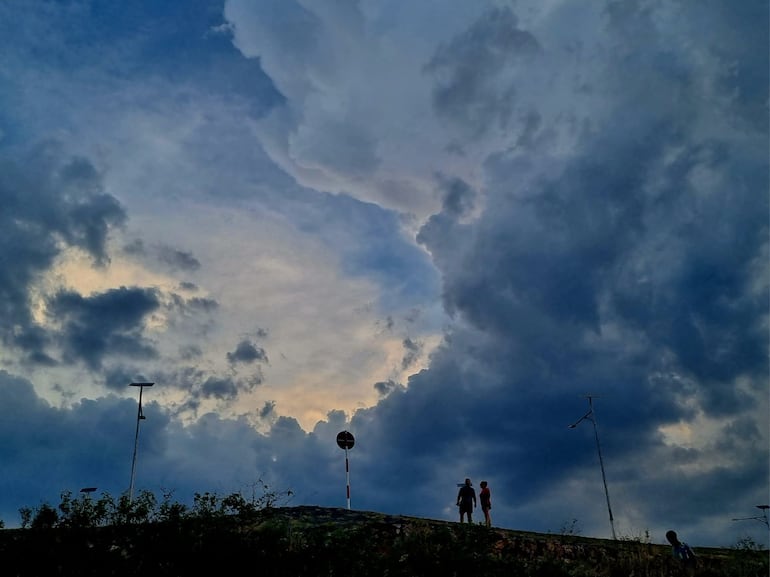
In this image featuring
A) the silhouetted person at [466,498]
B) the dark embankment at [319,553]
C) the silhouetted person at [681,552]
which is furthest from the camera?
the silhouetted person at [466,498]

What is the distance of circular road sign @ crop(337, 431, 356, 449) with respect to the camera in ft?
107

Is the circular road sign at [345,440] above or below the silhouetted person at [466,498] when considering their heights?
above

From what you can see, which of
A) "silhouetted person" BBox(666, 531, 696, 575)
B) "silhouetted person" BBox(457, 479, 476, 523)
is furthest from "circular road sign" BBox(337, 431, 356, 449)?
"silhouetted person" BBox(666, 531, 696, 575)

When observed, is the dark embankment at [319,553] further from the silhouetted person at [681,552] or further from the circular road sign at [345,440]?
the circular road sign at [345,440]

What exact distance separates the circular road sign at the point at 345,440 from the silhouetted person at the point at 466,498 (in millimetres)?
5883

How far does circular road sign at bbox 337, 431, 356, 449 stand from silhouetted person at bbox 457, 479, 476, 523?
19.3 ft

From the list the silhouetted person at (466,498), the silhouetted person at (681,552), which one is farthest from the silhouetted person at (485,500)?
the silhouetted person at (681,552)

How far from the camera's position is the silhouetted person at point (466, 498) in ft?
96.7

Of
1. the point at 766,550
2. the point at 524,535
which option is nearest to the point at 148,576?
the point at 524,535

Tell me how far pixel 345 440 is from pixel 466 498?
6.56 meters

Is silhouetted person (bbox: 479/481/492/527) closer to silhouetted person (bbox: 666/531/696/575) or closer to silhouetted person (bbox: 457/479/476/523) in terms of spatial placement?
silhouetted person (bbox: 457/479/476/523)

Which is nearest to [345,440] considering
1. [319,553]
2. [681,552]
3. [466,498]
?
[466,498]

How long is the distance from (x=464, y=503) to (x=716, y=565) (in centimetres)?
1044

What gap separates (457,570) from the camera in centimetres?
1988
